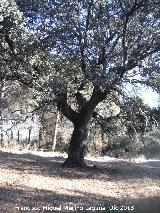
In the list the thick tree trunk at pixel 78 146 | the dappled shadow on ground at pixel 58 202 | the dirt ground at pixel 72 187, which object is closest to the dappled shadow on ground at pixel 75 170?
the dirt ground at pixel 72 187

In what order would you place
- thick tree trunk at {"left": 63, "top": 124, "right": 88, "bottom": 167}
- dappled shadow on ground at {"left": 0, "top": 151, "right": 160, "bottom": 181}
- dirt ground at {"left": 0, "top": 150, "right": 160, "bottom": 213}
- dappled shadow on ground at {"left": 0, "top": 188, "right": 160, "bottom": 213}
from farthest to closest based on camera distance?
thick tree trunk at {"left": 63, "top": 124, "right": 88, "bottom": 167}
dappled shadow on ground at {"left": 0, "top": 151, "right": 160, "bottom": 181}
dirt ground at {"left": 0, "top": 150, "right": 160, "bottom": 213}
dappled shadow on ground at {"left": 0, "top": 188, "right": 160, "bottom": 213}

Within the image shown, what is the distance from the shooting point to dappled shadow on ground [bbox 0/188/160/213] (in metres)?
11.3

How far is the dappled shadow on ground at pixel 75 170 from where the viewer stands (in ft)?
58.5

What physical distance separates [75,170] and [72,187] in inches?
148

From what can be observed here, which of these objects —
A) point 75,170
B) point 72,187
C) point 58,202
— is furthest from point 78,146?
point 58,202

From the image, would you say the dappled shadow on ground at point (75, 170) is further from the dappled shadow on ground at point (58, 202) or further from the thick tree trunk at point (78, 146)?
the dappled shadow on ground at point (58, 202)

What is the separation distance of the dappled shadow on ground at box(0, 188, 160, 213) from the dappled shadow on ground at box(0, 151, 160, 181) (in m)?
3.53

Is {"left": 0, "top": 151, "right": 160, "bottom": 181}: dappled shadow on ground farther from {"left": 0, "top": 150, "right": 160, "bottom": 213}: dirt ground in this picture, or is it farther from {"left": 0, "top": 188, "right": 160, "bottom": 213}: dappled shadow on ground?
{"left": 0, "top": 188, "right": 160, "bottom": 213}: dappled shadow on ground

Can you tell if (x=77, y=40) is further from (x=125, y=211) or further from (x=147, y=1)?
(x=125, y=211)

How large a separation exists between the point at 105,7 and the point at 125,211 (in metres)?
→ 8.35

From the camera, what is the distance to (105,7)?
1714 centimetres

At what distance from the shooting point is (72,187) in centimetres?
1532

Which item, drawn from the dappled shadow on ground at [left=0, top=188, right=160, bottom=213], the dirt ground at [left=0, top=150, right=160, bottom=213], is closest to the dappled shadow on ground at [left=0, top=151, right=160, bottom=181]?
the dirt ground at [left=0, top=150, right=160, bottom=213]

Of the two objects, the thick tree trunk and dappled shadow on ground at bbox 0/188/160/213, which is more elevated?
the thick tree trunk
